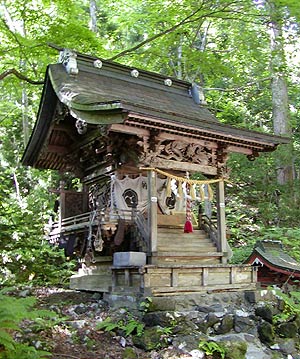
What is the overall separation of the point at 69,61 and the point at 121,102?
11.6 ft

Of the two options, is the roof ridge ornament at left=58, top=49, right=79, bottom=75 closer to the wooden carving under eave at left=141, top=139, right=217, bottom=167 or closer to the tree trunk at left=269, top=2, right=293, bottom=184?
the wooden carving under eave at left=141, top=139, right=217, bottom=167

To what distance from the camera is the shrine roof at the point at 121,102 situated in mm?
8289

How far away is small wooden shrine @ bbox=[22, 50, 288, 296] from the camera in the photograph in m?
8.66

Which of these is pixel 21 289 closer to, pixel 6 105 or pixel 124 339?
pixel 124 339

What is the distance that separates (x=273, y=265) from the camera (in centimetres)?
1057

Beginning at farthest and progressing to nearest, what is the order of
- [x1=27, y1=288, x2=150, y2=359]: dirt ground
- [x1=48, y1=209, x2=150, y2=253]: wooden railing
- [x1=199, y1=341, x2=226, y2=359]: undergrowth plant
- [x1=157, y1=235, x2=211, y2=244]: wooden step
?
[x1=157, y1=235, x2=211, y2=244]: wooden step < [x1=48, y1=209, x2=150, y2=253]: wooden railing < [x1=199, y1=341, x2=226, y2=359]: undergrowth plant < [x1=27, y1=288, x2=150, y2=359]: dirt ground

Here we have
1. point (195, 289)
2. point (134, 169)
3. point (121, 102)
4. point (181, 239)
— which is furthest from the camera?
point (181, 239)

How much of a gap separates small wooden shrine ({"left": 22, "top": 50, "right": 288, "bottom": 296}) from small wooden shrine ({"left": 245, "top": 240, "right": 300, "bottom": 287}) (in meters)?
0.89

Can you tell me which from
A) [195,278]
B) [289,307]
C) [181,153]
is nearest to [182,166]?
[181,153]

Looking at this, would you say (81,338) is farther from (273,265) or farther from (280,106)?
(280,106)

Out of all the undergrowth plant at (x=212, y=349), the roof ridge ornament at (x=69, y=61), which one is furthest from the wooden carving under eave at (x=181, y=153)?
the undergrowth plant at (x=212, y=349)

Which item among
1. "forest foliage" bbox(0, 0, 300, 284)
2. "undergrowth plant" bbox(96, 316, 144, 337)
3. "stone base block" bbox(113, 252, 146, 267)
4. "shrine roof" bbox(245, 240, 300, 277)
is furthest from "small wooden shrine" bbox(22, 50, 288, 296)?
"forest foliage" bbox(0, 0, 300, 284)

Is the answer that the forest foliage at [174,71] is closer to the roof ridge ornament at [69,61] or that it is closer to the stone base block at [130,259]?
the roof ridge ornament at [69,61]

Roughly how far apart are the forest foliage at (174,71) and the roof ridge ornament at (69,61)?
321 mm
